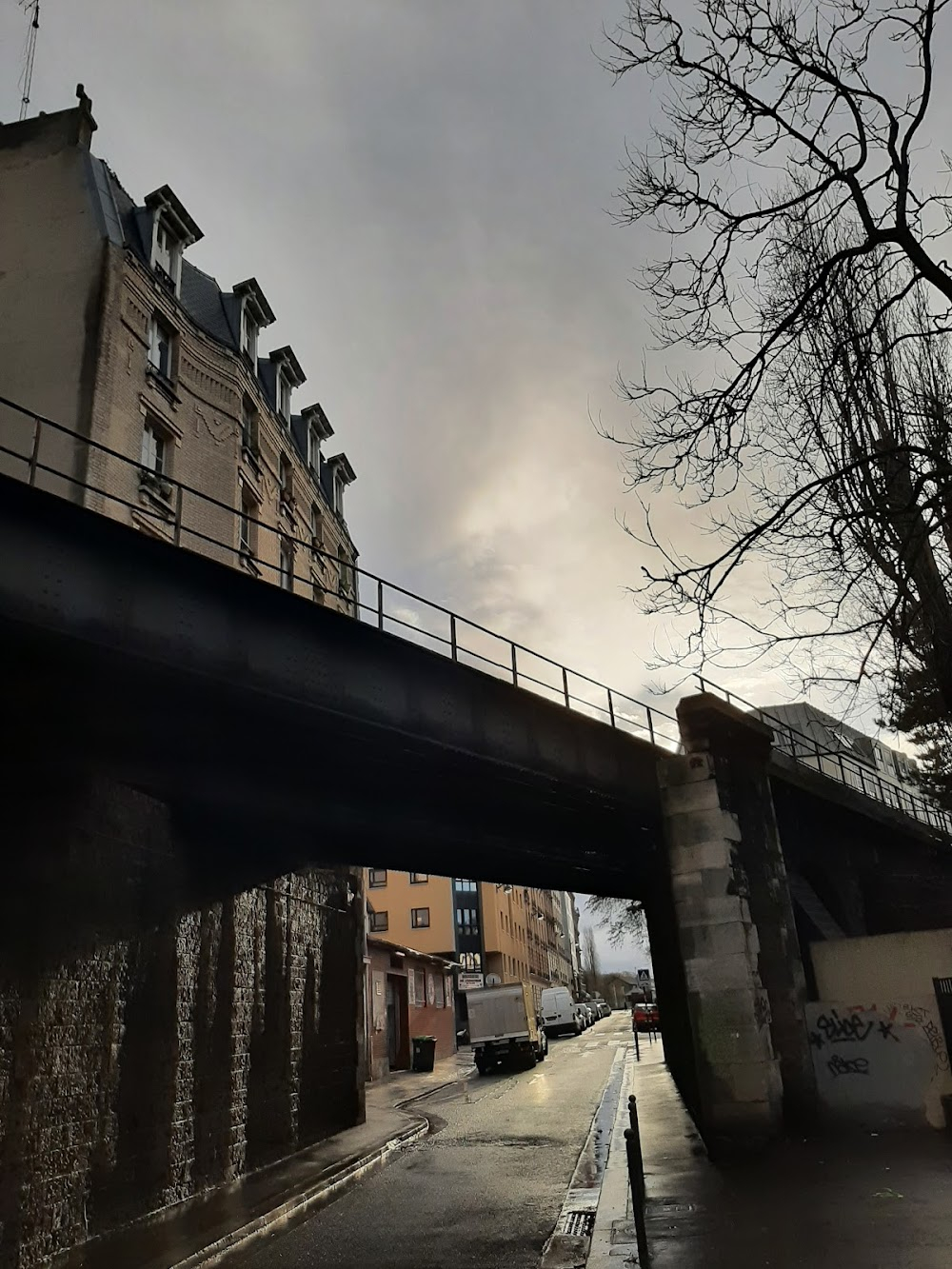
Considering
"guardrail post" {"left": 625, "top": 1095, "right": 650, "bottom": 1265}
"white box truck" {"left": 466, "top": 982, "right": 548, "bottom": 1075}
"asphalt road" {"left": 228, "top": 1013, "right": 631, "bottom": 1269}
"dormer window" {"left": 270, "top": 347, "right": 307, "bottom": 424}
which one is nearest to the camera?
"guardrail post" {"left": 625, "top": 1095, "right": 650, "bottom": 1265}

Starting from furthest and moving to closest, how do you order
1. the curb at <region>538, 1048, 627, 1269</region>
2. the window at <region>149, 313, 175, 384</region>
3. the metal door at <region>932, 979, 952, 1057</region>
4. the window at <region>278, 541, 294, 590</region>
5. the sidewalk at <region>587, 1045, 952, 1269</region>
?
1. the window at <region>278, 541, 294, 590</region>
2. the window at <region>149, 313, 175, 384</region>
3. the metal door at <region>932, 979, 952, 1057</region>
4. the curb at <region>538, 1048, 627, 1269</region>
5. the sidewalk at <region>587, 1045, 952, 1269</region>

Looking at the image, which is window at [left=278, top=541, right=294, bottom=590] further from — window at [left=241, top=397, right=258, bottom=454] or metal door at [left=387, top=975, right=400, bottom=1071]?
metal door at [left=387, top=975, right=400, bottom=1071]

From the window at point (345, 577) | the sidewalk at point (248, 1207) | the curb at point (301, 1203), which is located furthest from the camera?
the window at point (345, 577)

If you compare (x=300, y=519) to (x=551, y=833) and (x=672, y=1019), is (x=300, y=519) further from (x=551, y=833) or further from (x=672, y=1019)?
(x=672, y=1019)

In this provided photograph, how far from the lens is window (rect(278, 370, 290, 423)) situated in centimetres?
2879

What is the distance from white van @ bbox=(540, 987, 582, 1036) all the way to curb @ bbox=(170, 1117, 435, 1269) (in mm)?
42786

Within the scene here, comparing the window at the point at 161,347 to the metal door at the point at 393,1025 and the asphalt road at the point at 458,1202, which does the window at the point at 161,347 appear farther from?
the metal door at the point at 393,1025

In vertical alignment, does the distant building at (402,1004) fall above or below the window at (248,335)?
below

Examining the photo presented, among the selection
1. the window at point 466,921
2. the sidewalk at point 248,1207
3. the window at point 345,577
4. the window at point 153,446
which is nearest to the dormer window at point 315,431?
the window at point 345,577

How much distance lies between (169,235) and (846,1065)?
23.4 meters

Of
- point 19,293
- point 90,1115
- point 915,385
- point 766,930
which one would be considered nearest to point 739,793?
point 766,930

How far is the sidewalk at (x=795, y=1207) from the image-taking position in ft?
28.1

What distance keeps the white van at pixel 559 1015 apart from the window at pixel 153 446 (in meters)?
48.3

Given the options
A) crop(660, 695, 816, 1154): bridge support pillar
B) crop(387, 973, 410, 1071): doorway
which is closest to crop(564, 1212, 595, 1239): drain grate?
crop(660, 695, 816, 1154): bridge support pillar
